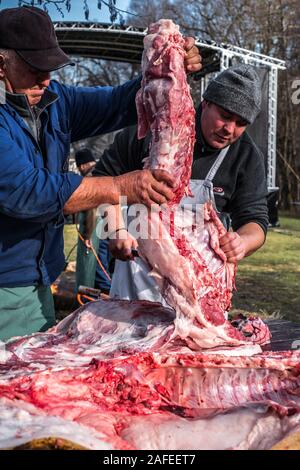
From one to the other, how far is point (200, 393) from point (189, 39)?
5.62 feet

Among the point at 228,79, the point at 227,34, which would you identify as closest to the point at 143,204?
the point at 228,79

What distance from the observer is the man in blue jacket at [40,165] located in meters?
2.54

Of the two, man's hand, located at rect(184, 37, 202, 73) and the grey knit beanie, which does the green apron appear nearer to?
man's hand, located at rect(184, 37, 202, 73)

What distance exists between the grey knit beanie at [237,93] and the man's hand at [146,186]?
1.18 meters

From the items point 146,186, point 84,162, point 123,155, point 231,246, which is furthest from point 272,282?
point 146,186

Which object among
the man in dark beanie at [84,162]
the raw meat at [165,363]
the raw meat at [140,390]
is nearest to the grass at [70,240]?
the man in dark beanie at [84,162]

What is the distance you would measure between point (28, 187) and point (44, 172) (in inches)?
4.5

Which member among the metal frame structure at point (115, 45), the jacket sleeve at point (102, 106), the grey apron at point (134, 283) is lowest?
the grey apron at point (134, 283)

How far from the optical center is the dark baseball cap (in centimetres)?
275

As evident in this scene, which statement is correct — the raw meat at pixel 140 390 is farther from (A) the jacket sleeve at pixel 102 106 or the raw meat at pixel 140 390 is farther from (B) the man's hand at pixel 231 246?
(A) the jacket sleeve at pixel 102 106

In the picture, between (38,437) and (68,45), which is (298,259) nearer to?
(68,45)

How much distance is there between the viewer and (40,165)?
3025mm

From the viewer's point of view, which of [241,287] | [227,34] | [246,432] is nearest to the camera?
[246,432]

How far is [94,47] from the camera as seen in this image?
1316 centimetres
